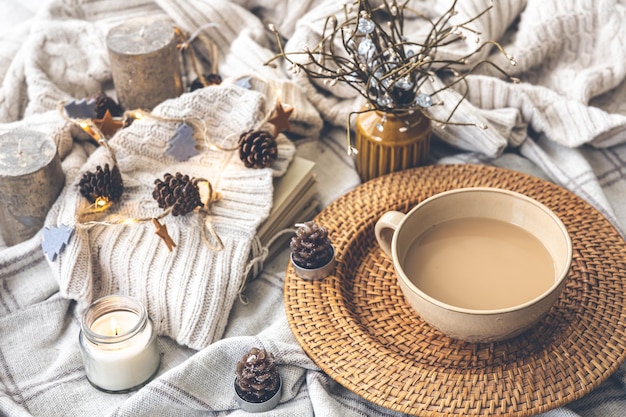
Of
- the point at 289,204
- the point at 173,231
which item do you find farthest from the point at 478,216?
the point at 173,231

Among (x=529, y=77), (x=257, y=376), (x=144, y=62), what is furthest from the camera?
(x=529, y=77)

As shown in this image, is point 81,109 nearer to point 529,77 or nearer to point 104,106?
point 104,106

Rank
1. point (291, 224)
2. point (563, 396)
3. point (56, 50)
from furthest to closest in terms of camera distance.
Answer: point (56, 50) < point (291, 224) < point (563, 396)

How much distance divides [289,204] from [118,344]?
272mm

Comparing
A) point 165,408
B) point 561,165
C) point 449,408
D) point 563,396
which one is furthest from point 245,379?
point 561,165

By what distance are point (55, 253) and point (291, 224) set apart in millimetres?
279

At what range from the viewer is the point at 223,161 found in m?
1.01

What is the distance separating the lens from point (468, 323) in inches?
29.5

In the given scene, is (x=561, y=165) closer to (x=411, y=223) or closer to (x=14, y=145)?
(x=411, y=223)

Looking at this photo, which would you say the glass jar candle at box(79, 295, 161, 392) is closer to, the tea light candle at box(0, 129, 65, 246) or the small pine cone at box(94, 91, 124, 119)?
the tea light candle at box(0, 129, 65, 246)

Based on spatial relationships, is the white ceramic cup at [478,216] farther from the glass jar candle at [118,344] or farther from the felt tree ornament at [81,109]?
the felt tree ornament at [81,109]

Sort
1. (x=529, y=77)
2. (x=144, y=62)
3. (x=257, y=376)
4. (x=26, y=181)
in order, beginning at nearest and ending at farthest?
(x=257, y=376) < (x=26, y=181) < (x=144, y=62) < (x=529, y=77)

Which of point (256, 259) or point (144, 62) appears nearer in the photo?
point (256, 259)

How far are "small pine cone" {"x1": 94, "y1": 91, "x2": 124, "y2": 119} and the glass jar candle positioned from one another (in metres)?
0.31
